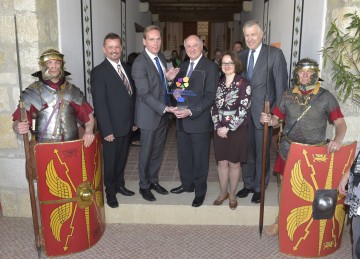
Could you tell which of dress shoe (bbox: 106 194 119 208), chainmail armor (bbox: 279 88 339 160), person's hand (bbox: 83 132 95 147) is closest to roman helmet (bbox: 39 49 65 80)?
person's hand (bbox: 83 132 95 147)

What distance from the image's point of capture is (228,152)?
3.19 metres

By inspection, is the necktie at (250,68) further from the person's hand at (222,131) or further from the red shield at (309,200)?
the red shield at (309,200)

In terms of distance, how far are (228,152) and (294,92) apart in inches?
28.2

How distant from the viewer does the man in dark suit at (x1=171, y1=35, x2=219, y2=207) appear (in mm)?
3189


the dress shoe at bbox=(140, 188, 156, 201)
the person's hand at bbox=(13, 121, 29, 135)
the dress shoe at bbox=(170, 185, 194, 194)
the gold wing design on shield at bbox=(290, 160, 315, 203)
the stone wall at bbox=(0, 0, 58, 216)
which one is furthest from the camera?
the dress shoe at bbox=(170, 185, 194, 194)

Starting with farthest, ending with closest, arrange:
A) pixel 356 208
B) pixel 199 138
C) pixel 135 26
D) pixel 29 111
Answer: pixel 135 26, pixel 199 138, pixel 29 111, pixel 356 208

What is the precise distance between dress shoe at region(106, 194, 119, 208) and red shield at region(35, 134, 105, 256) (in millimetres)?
351

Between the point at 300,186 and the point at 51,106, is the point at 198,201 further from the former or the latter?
the point at 51,106

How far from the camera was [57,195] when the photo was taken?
2793mm

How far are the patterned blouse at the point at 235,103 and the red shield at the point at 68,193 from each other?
103cm

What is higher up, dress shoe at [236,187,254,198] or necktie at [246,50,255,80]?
necktie at [246,50,255,80]

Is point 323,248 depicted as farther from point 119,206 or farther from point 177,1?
point 177,1

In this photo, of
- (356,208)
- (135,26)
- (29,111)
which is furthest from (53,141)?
(135,26)

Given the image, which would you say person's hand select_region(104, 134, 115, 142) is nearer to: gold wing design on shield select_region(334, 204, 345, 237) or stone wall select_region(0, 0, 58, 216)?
stone wall select_region(0, 0, 58, 216)
